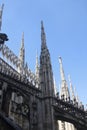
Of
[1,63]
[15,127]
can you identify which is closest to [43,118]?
[1,63]

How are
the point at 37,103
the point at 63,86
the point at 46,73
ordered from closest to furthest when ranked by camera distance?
the point at 37,103 < the point at 46,73 < the point at 63,86

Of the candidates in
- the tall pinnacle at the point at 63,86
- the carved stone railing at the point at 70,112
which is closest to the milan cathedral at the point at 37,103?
the carved stone railing at the point at 70,112

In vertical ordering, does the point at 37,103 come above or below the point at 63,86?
below

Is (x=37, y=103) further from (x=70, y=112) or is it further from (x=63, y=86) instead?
(x=63, y=86)

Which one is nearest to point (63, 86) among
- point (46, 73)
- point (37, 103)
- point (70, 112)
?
point (70, 112)

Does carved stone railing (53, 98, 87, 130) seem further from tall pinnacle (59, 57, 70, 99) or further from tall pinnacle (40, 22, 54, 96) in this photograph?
tall pinnacle (59, 57, 70, 99)

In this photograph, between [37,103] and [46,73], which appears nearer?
[37,103]

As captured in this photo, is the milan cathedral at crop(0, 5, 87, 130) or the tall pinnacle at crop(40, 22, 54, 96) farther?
the tall pinnacle at crop(40, 22, 54, 96)

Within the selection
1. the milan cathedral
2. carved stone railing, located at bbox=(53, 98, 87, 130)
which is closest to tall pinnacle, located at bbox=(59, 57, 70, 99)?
carved stone railing, located at bbox=(53, 98, 87, 130)

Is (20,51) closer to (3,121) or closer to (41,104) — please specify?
(41,104)

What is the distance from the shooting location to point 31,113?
15.3 m

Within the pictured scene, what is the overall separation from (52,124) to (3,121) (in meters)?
6.24

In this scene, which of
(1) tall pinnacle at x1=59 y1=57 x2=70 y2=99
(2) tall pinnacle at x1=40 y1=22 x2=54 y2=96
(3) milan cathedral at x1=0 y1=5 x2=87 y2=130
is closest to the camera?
(3) milan cathedral at x1=0 y1=5 x2=87 y2=130

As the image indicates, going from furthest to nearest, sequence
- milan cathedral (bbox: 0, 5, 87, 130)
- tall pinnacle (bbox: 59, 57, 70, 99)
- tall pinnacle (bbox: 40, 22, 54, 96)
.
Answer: tall pinnacle (bbox: 59, 57, 70, 99) < tall pinnacle (bbox: 40, 22, 54, 96) < milan cathedral (bbox: 0, 5, 87, 130)
